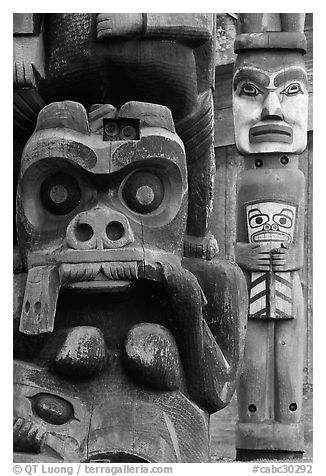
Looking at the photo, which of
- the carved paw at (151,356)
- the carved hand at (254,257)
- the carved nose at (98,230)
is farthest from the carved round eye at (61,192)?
the carved hand at (254,257)

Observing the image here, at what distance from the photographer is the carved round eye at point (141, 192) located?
3.28m

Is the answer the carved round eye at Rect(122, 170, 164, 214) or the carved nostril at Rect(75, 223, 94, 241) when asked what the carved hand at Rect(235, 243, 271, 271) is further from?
the carved nostril at Rect(75, 223, 94, 241)

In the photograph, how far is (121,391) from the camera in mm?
3207

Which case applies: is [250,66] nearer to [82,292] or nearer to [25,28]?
[25,28]

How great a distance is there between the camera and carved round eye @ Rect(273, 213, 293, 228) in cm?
527

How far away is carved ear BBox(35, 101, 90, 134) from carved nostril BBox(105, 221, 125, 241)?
1.03ft

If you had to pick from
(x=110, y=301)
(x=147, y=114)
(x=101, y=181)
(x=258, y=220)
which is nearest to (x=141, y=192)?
(x=101, y=181)

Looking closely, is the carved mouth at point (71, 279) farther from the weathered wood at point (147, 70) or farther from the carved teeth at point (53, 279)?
the weathered wood at point (147, 70)

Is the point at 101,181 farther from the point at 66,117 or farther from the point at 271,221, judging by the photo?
the point at 271,221

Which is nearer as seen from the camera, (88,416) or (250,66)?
(88,416)

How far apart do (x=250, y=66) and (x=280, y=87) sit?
0.63 ft

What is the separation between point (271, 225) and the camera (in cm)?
527

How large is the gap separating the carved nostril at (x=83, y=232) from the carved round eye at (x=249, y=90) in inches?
94.8

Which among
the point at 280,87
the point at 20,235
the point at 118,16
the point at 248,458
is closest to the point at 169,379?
the point at 20,235
